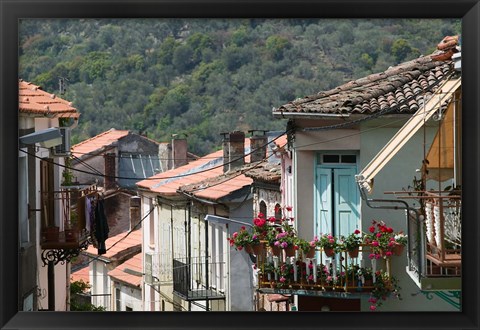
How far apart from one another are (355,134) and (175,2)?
1088cm

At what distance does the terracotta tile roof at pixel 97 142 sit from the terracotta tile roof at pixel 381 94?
62.4ft

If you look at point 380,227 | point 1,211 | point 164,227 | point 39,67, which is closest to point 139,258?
point 164,227

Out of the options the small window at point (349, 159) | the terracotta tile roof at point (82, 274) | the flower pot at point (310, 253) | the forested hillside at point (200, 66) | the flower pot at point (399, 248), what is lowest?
the terracotta tile roof at point (82, 274)

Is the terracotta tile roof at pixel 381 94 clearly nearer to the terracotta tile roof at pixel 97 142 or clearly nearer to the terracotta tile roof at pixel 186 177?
the terracotta tile roof at pixel 186 177

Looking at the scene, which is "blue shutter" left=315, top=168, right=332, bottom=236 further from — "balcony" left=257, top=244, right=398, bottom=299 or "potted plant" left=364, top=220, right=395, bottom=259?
"potted plant" left=364, top=220, right=395, bottom=259

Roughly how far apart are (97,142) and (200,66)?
14.2 metres

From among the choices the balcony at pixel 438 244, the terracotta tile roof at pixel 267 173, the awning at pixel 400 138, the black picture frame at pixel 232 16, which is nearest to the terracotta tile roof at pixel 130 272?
the terracotta tile roof at pixel 267 173

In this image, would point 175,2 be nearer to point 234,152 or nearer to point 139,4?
point 139,4

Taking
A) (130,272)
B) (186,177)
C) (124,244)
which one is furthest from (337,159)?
(124,244)

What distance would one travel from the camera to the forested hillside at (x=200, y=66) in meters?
45.8

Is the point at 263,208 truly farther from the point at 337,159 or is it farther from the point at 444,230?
the point at 444,230

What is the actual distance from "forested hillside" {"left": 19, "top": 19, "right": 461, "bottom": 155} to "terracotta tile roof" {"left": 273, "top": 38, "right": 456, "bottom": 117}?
24.7 metres

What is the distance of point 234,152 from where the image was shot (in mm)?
26984

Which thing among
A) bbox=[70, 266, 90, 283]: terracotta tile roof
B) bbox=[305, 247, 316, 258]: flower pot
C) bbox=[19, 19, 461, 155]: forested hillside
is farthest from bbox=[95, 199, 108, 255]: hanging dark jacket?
bbox=[19, 19, 461, 155]: forested hillside
